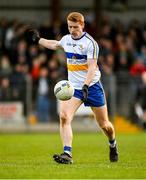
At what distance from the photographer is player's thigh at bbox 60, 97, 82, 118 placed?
46.2 feet

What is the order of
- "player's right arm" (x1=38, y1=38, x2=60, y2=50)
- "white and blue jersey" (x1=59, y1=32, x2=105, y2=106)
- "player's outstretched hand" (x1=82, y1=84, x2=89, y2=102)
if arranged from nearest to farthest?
"player's outstretched hand" (x1=82, y1=84, x2=89, y2=102)
"white and blue jersey" (x1=59, y1=32, x2=105, y2=106)
"player's right arm" (x1=38, y1=38, x2=60, y2=50)

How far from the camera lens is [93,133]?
2725cm

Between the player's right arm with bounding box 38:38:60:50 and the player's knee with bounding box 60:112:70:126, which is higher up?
the player's right arm with bounding box 38:38:60:50

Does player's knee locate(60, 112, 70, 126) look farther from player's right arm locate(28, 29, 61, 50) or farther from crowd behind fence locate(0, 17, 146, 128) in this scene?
crowd behind fence locate(0, 17, 146, 128)

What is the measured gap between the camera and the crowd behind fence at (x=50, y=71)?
89.6 feet

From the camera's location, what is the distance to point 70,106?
46.3ft

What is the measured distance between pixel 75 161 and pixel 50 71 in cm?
1308

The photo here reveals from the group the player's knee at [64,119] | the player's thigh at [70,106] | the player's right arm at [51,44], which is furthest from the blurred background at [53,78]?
the player's knee at [64,119]

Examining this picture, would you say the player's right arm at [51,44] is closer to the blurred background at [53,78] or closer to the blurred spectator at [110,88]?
the blurred background at [53,78]

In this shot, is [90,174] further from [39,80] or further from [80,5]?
[80,5]

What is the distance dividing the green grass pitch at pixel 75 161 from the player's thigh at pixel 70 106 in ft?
2.81

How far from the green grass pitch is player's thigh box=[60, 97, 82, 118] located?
86 centimetres

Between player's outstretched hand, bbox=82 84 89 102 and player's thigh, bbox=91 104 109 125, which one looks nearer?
player's outstretched hand, bbox=82 84 89 102

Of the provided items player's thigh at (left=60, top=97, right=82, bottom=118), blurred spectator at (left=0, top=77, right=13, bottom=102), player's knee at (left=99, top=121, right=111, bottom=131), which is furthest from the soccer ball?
blurred spectator at (left=0, top=77, right=13, bottom=102)
